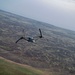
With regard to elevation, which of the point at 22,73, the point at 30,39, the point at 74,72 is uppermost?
the point at 30,39

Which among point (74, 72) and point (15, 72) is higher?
point (15, 72)

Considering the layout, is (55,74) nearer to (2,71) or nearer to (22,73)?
(22,73)

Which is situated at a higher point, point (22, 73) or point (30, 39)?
point (30, 39)

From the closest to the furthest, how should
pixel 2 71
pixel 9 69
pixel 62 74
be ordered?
pixel 2 71
pixel 9 69
pixel 62 74

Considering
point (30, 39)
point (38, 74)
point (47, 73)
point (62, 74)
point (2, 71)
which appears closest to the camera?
point (30, 39)

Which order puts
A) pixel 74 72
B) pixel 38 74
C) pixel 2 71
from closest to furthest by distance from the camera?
pixel 2 71, pixel 38 74, pixel 74 72

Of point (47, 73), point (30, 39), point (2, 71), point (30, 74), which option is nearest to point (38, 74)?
point (30, 74)

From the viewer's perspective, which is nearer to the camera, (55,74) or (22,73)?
(22,73)

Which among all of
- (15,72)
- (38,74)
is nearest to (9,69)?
(15,72)

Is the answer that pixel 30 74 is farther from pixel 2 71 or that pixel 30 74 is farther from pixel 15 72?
pixel 2 71
